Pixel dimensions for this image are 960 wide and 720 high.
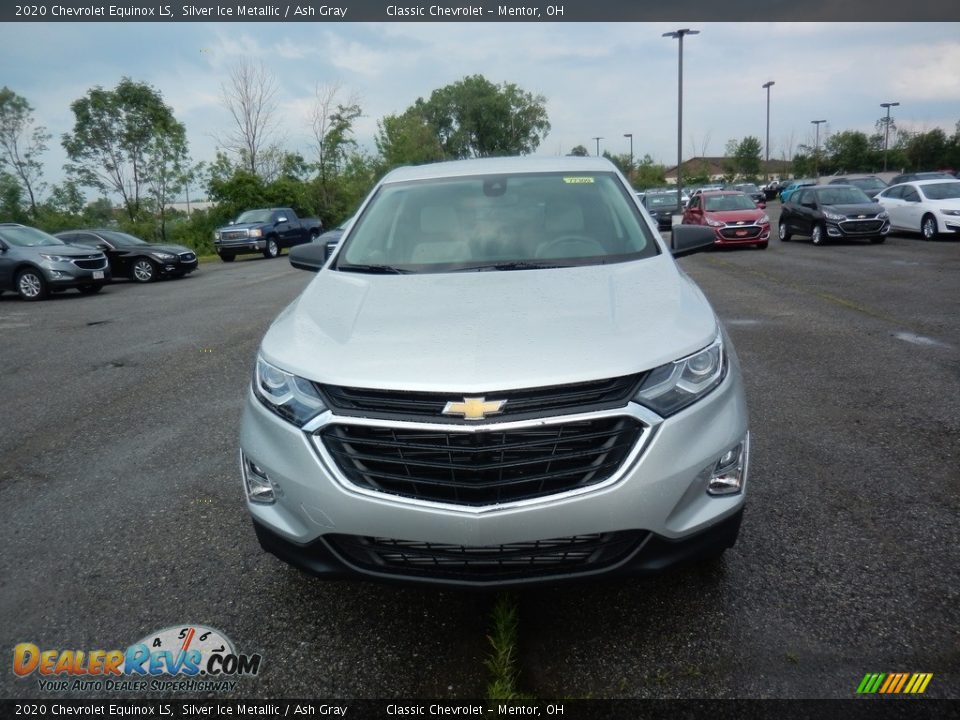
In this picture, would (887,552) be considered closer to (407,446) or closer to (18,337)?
(407,446)

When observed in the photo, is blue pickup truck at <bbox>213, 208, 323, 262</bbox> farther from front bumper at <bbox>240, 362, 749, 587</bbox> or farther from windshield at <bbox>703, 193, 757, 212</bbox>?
front bumper at <bbox>240, 362, 749, 587</bbox>

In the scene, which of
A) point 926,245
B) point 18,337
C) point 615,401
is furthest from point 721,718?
point 926,245

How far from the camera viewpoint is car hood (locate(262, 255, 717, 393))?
2.37m

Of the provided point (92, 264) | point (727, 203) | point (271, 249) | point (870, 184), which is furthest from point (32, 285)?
point (870, 184)

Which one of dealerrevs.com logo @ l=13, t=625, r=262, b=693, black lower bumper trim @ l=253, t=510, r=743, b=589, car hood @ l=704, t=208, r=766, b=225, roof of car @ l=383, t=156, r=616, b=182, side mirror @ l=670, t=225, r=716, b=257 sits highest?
roof of car @ l=383, t=156, r=616, b=182

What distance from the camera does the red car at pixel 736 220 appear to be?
1997cm

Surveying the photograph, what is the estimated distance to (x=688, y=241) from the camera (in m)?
4.25

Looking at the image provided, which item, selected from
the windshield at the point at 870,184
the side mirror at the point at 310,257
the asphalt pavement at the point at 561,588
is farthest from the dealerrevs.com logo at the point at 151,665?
the windshield at the point at 870,184

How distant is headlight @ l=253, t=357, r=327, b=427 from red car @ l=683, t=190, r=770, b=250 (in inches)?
727

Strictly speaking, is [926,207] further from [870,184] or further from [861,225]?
[870,184]

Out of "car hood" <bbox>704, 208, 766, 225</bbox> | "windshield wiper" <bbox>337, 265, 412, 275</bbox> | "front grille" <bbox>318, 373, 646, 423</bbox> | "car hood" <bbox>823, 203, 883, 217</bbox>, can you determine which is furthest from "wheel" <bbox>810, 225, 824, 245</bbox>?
"front grille" <bbox>318, 373, 646, 423</bbox>

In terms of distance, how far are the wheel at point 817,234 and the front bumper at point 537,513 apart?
64.5ft

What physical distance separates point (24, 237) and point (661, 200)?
83.2 feet

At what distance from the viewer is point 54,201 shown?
141ft
